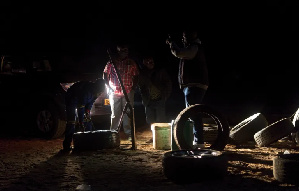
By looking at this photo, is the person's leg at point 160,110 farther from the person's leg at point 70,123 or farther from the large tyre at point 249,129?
the person's leg at point 70,123

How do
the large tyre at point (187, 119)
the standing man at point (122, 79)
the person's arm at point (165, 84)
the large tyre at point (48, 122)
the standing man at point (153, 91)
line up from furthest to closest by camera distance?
the person's arm at point (165, 84) → the standing man at point (153, 91) → the large tyre at point (48, 122) → the standing man at point (122, 79) → the large tyre at point (187, 119)

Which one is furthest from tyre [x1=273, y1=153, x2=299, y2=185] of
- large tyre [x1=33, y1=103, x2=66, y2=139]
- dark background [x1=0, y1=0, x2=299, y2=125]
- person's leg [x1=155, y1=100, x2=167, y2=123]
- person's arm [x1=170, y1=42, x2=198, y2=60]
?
dark background [x1=0, y1=0, x2=299, y2=125]

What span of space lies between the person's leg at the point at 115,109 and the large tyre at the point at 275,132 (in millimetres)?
2827

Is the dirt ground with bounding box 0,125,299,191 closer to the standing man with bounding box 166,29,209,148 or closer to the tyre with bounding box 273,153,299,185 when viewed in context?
the tyre with bounding box 273,153,299,185

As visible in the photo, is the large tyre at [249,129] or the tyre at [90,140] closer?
the tyre at [90,140]

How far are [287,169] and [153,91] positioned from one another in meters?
4.95

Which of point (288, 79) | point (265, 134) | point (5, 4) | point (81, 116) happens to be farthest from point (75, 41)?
point (288, 79)

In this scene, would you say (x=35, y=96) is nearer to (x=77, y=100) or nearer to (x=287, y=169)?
(x=77, y=100)

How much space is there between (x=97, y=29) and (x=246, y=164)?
25.7ft

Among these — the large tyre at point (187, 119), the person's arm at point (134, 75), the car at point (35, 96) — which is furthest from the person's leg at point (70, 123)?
the large tyre at point (187, 119)

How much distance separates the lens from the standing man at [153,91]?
341 inches

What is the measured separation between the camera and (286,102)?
15.9m

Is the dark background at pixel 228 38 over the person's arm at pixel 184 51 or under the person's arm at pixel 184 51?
over

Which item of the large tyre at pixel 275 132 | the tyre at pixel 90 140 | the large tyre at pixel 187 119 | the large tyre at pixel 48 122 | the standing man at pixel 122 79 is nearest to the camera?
the large tyre at pixel 187 119
